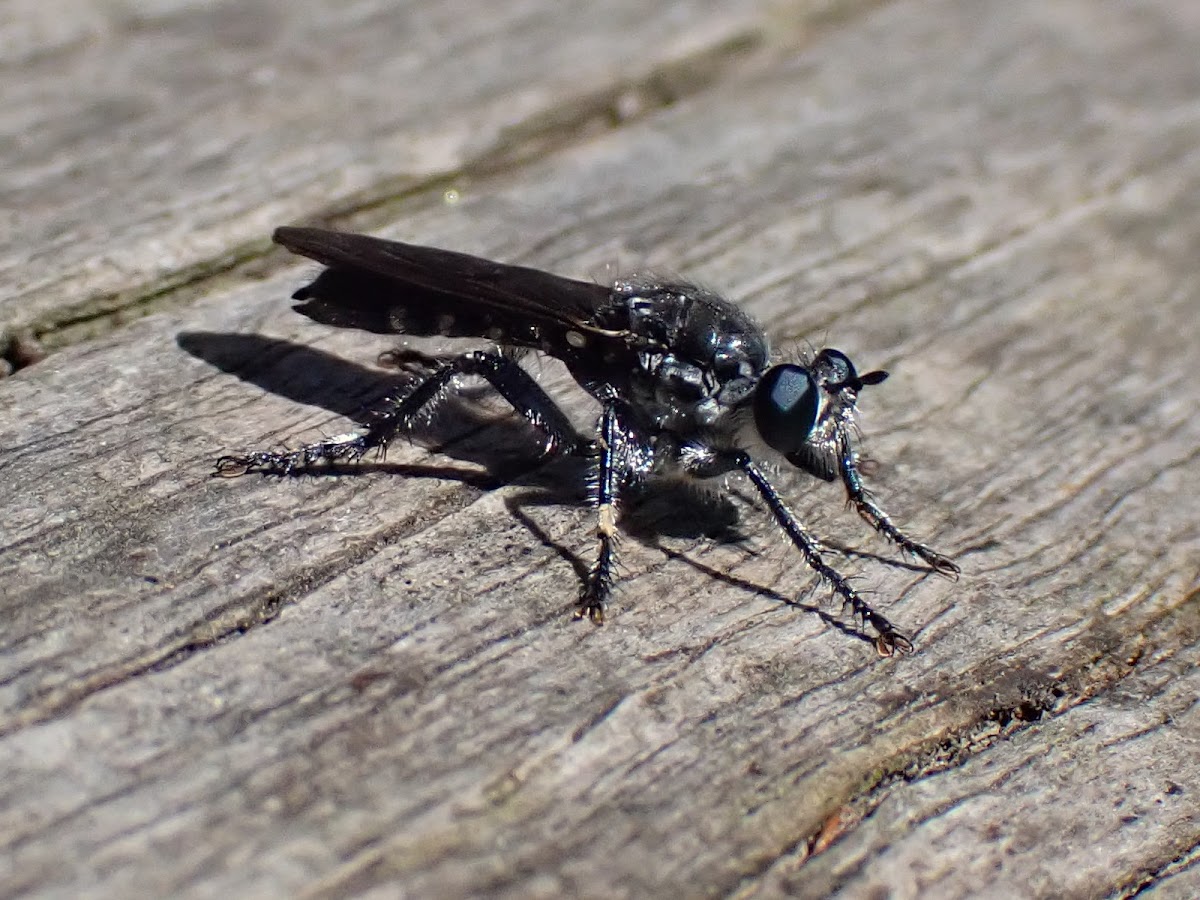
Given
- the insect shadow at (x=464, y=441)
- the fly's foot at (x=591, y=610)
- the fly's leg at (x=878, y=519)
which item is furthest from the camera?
the insect shadow at (x=464, y=441)

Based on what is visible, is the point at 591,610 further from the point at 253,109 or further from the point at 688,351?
the point at 253,109

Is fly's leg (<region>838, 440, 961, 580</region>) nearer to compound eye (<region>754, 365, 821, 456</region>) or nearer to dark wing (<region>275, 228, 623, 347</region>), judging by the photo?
compound eye (<region>754, 365, 821, 456</region>)

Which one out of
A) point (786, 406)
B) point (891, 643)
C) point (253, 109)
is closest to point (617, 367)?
point (786, 406)

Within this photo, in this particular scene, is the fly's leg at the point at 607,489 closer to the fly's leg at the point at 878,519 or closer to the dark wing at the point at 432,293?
the dark wing at the point at 432,293

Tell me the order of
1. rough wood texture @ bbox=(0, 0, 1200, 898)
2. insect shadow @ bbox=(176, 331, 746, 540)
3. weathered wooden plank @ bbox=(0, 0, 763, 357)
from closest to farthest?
rough wood texture @ bbox=(0, 0, 1200, 898), insect shadow @ bbox=(176, 331, 746, 540), weathered wooden plank @ bbox=(0, 0, 763, 357)

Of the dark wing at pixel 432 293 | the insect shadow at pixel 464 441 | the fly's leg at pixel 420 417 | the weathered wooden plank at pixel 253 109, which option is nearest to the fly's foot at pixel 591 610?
the insect shadow at pixel 464 441

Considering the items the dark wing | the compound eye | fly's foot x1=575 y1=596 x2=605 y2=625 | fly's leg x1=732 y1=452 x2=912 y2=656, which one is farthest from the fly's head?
fly's foot x1=575 y1=596 x2=605 y2=625

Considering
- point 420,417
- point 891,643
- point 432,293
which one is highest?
point 432,293
